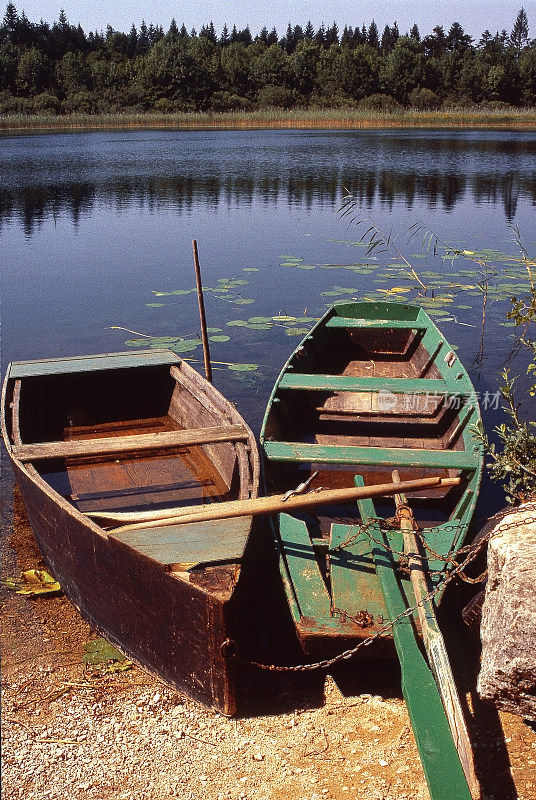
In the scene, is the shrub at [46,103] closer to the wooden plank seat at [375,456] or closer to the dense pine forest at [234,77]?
the dense pine forest at [234,77]

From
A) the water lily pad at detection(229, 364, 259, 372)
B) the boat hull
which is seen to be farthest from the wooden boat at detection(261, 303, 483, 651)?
the water lily pad at detection(229, 364, 259, 372)

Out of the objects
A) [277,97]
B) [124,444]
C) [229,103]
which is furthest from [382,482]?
[277,97]

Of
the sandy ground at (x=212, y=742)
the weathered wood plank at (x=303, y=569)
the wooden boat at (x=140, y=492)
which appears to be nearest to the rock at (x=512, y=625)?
the sandy ground at (x=212, y=742)

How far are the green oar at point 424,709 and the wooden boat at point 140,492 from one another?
2.77 ft

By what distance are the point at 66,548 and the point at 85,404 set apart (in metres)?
2.47

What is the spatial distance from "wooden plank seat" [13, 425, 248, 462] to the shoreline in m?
→ 42.1

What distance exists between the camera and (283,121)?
46.4m

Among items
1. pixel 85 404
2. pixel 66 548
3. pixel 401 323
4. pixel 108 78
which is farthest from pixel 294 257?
pixel 108 78

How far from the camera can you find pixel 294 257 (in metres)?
13.6

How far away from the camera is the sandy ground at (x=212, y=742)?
3094 mm

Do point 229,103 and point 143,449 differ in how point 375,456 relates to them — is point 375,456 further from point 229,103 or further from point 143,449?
point 229,103

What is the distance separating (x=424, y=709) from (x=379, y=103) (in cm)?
6175

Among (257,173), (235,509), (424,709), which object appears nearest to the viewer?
(424,709)

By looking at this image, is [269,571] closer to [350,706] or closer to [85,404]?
[350,706]
